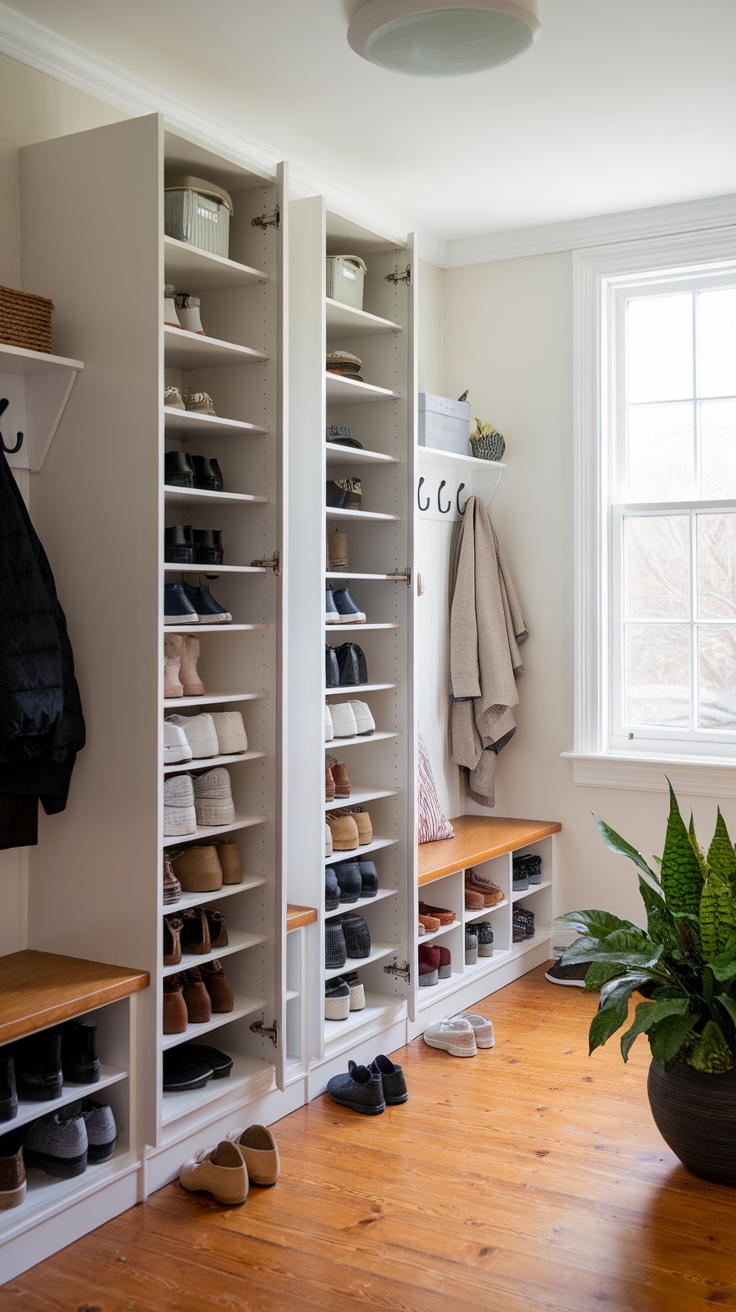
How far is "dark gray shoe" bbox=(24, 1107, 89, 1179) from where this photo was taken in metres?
2.44

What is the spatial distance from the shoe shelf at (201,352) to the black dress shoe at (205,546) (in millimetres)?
451

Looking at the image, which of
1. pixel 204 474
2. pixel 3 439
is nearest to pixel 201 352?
pixel 204 474

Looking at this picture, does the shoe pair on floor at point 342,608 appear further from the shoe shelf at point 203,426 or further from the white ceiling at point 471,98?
the white ceiling at point 471,98

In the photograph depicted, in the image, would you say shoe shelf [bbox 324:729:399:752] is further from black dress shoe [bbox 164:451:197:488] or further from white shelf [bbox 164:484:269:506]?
black dress shoe [bbox 164:451:197:488]

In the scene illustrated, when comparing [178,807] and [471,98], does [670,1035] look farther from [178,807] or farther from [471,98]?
[471,98]

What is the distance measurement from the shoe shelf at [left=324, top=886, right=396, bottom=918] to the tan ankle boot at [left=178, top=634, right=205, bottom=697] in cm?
85

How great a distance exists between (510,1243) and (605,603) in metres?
2.61

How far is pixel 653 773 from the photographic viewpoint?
172 inches

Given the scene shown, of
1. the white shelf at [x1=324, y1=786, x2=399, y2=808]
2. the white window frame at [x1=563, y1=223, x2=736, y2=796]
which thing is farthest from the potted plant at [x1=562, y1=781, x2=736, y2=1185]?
the white window frame at [x1=563, y1=223, x2=736, y2=796]

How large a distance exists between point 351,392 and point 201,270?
2.29ft

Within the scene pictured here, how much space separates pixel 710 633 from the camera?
14.2 ft

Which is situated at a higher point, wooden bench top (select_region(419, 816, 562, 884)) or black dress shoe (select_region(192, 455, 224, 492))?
black dress shoe (select_region(192, 455, 224, 492))

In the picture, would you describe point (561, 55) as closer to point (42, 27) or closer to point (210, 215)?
point (210, 215)

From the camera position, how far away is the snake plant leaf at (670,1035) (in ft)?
8.56
